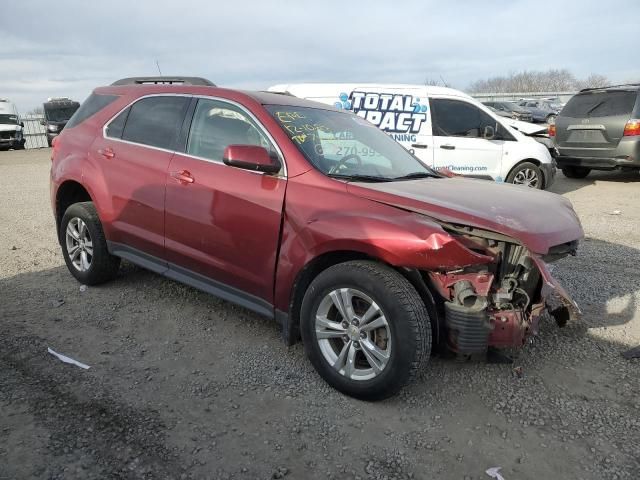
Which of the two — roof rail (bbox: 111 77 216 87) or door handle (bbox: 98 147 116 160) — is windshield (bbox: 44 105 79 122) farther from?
door handle (bbox: 98 147 116 160)

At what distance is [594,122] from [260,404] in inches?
392

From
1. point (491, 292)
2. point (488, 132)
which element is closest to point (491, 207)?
point (491, 292)

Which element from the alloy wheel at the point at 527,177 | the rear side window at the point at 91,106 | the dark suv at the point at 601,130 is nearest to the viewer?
the rear side window at the point at 91,106

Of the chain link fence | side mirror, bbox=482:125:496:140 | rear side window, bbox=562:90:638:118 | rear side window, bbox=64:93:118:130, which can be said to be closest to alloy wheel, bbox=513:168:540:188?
side mirror, bbox=482:125:496:140

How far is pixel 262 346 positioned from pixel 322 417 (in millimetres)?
935

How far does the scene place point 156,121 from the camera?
4.02 metres

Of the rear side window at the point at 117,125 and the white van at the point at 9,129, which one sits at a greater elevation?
the rear side window at the point at 117,125

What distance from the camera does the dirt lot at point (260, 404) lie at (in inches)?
94.6

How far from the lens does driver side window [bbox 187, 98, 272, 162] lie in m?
3.47

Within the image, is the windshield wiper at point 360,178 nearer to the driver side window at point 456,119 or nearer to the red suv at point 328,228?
the red suv at point 328,228

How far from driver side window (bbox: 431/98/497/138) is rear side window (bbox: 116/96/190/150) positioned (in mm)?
5375

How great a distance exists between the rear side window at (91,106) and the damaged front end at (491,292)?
131 inches

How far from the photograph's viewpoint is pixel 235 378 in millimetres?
3162

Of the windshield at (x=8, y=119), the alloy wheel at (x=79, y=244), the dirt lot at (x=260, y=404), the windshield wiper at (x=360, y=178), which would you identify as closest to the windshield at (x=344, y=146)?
the windshield wiper at (x=360, y=178)
